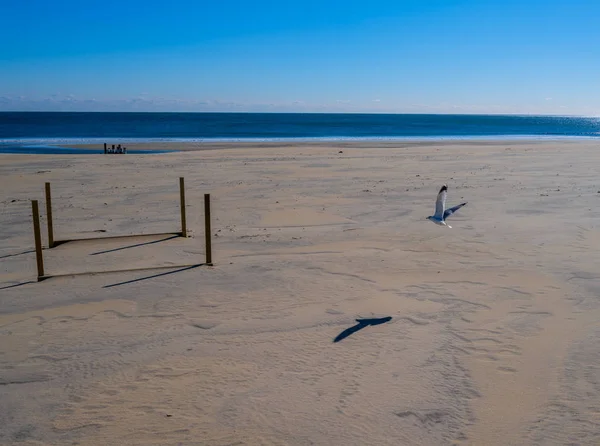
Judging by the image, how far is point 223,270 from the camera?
388 inches

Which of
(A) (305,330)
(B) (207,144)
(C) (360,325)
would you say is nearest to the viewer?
(A) (305,330)

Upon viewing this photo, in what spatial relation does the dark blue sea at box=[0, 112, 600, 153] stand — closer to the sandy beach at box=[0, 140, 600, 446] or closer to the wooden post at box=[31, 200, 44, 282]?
the sandy beach at box=[0, 140, 600, 446]

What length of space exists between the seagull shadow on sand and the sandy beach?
11 centimetres

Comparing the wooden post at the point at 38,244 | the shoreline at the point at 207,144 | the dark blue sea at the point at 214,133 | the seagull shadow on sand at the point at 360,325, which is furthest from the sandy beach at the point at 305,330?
the dark blue sea at the point at 214,133

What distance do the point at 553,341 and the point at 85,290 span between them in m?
6.73

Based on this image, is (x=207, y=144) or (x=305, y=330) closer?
(x=305, y=330)

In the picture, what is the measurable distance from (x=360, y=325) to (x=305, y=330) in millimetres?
753

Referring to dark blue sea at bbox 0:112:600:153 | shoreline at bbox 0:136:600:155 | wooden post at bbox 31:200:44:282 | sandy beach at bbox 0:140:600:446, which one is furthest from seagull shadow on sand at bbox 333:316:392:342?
dark blue sea at bbox 0:112:600:153

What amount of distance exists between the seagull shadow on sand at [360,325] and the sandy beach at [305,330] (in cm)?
11

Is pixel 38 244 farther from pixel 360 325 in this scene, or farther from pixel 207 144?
pixel 207 144

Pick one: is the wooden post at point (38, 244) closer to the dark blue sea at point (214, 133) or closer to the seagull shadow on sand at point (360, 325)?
the seagull shadow on sand at point (360, 325)

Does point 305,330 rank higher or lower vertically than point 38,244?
lower

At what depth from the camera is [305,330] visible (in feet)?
24.0

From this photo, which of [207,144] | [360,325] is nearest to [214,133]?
[207,144]
